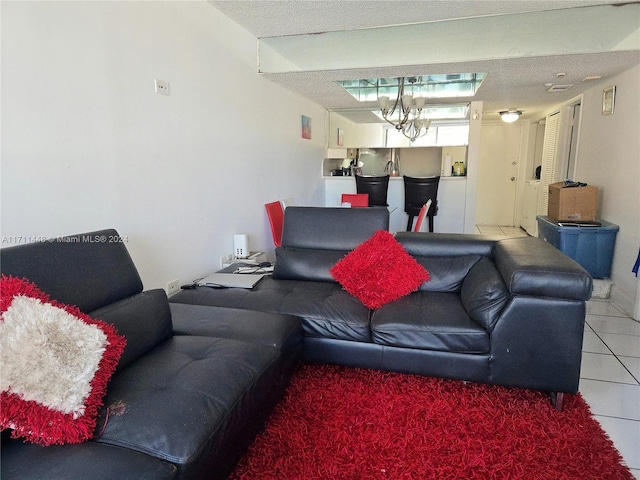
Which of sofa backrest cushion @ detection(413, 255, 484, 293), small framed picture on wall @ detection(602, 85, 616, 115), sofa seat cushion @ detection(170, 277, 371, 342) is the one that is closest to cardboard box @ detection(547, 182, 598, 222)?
small framed picture on wall @ detection(602, 85, 616, 115)

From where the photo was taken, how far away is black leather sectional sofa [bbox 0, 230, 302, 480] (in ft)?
3.33

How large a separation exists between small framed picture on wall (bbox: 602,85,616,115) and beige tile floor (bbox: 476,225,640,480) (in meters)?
1.94

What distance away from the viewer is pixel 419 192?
5.32 metres

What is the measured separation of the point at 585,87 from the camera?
4.41m

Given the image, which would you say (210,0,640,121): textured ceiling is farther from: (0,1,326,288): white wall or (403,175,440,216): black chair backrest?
(403,175,440,216): black chair backrest

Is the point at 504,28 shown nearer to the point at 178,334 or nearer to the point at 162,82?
the point at 162,82

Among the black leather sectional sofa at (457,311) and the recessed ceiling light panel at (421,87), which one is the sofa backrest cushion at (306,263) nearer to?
the black leather sectional sofa at (457,311)

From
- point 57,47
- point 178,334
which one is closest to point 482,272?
point 178,334

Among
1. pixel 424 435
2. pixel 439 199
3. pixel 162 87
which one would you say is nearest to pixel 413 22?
pixel 162 87

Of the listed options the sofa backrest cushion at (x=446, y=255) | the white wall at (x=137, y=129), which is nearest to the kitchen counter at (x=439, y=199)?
the white wall at (x=137, y=129)

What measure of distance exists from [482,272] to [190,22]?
2.50 m

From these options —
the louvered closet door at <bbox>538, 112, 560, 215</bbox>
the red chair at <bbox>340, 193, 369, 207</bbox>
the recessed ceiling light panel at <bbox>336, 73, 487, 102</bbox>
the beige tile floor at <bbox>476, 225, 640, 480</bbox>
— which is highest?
the recessed ceiling light panel at <bbox>336, 73, 487, 102</bbox>

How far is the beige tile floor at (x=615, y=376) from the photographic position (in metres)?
1.73

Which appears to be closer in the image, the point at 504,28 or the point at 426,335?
the point at 426,335
